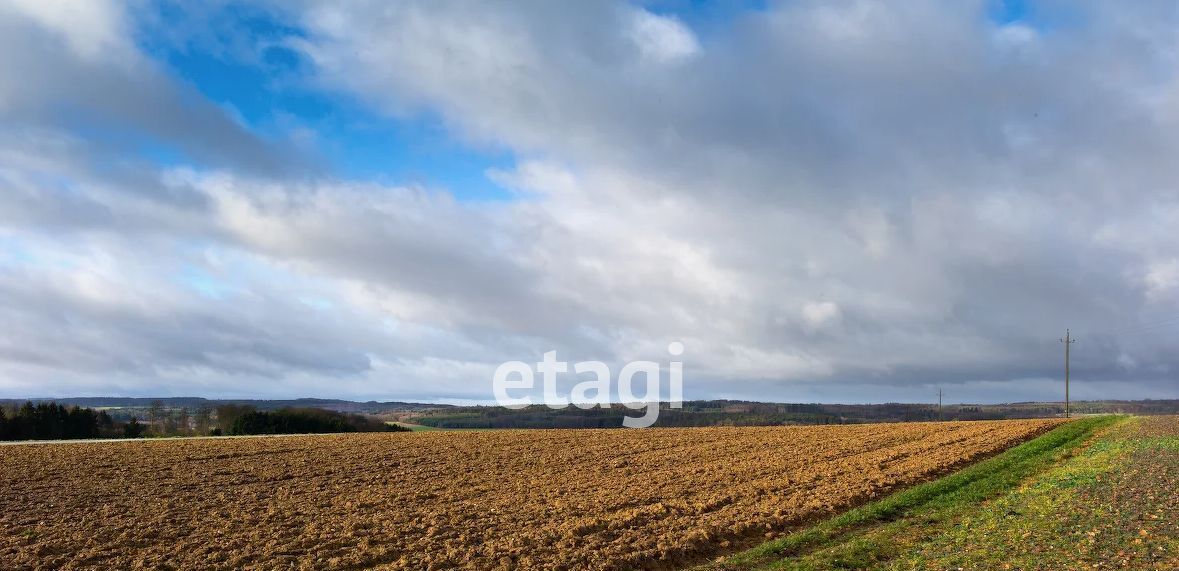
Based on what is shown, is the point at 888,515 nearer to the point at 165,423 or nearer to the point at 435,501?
the point at 435,501

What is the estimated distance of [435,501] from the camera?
→ 79.3 ft

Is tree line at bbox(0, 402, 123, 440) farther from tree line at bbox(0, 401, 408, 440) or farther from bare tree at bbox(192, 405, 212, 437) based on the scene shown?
bare tree at bbox(192, 405, 212, 437)

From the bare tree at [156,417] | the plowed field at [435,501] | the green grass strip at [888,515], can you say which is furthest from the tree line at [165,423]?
the green grass strip at [888,515]

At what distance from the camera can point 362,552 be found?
1633 cm

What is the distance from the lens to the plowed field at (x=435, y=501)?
16250mm

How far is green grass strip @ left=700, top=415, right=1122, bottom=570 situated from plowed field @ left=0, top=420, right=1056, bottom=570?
1.16 meters

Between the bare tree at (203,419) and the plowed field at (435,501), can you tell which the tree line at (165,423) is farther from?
the plowed field at (435,501)

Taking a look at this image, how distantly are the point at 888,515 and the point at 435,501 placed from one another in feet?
46.2

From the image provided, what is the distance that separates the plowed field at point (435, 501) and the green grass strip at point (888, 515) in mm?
1163

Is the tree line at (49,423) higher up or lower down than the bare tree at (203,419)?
higher up

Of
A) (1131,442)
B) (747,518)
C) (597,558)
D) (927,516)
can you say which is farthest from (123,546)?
(1131,442)

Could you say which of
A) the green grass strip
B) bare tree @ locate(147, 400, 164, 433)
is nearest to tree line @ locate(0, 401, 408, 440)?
bare tree @ locate(147, 400, 164, 433)

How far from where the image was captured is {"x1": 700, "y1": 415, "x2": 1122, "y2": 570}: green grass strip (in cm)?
1438

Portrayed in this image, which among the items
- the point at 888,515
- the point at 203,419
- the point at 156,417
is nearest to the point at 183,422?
the point at 203,419
